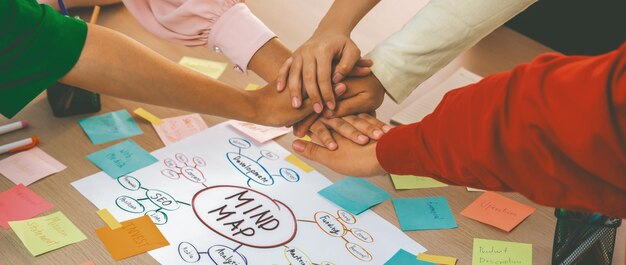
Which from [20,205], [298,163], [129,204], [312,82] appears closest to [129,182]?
[129,204]

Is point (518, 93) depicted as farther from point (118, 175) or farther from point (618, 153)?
point (118, 175)

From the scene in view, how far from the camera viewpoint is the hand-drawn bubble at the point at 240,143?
3.90 feet

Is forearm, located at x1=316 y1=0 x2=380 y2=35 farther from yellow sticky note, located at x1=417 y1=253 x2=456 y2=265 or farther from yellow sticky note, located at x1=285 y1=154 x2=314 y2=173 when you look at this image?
yellow sticky note, located at x1=417 y1=253 x2=456 y2=265

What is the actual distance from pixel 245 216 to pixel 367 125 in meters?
0.30

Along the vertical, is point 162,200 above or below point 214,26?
below

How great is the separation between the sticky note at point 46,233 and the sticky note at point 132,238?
0.11 ft

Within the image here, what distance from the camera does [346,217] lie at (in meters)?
1.06

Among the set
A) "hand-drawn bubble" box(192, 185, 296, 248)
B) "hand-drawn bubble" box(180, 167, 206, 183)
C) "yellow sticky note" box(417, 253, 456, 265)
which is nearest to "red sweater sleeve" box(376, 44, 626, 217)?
"yellow sticky note" box(417, 253, 456, 265)

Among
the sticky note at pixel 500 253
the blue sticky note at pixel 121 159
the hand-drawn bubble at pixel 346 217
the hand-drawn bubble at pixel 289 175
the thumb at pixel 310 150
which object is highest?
the blue sticky note at pixel 121 159

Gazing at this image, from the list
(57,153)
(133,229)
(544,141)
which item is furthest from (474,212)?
(57,153)

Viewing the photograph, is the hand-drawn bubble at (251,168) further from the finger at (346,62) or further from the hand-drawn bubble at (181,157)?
the finger at (346,62)

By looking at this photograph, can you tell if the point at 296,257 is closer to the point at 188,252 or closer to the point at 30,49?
the point at 188,252

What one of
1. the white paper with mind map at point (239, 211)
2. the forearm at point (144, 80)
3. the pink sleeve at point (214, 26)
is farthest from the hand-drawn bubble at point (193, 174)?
the pink sleeve at point (214, 26)

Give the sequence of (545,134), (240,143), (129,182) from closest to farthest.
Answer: (545,134), (129,182), (240,143)
